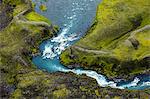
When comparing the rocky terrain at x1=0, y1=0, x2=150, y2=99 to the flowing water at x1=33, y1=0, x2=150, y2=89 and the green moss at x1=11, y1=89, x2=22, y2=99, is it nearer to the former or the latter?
the green moss at x1=11, y1=89, x2=22, y2=99

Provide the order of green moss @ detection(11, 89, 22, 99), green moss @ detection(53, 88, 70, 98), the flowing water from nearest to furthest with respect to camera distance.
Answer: green moss @ detection(53, 88, 70, 98) → green moss @ detection(11, 89, 22, 99) → the flowing water

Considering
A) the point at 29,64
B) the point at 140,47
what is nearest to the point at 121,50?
the point at 140,47

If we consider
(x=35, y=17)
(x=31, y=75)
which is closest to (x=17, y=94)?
(x=31, y=75)

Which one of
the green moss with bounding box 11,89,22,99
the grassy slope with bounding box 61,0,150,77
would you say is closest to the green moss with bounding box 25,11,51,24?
the grassy slope with bounding box 61,0,150,77

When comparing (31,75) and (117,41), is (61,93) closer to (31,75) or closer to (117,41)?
(31,75)

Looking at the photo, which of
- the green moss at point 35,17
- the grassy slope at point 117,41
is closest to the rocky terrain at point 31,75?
the green moss at point 35,17

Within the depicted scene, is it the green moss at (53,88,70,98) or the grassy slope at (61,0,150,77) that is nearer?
the green moss at (53,88,70,98)
